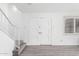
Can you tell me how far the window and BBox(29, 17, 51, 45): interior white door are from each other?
29cm

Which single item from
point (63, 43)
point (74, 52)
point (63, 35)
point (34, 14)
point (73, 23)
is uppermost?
point (34, 14)

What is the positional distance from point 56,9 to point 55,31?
1.08ft

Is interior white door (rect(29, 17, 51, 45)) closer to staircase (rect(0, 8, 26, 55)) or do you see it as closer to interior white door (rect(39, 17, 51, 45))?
interior white door (rect(39, 17, 51, 45))

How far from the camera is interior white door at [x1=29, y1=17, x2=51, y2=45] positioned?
1.55 m

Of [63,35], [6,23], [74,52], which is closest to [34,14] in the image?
[6,23]

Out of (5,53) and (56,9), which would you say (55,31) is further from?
(5,53)

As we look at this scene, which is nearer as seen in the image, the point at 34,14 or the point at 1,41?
the point at 1,41

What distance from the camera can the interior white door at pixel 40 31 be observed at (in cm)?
155

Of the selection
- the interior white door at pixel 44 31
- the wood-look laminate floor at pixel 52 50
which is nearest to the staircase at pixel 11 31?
the wood-look laminate floor at pixel 52 50

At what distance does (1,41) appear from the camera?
148 cm

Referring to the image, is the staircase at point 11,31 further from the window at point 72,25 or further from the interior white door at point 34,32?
the window at point 72,25

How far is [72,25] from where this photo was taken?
162 centimetres

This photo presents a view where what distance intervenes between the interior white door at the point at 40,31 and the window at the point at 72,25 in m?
0.29

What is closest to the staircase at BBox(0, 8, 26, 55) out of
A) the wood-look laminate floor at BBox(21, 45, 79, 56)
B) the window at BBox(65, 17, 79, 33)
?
the wood-look laminate floor at BBox(21, 45, 79, 56)
